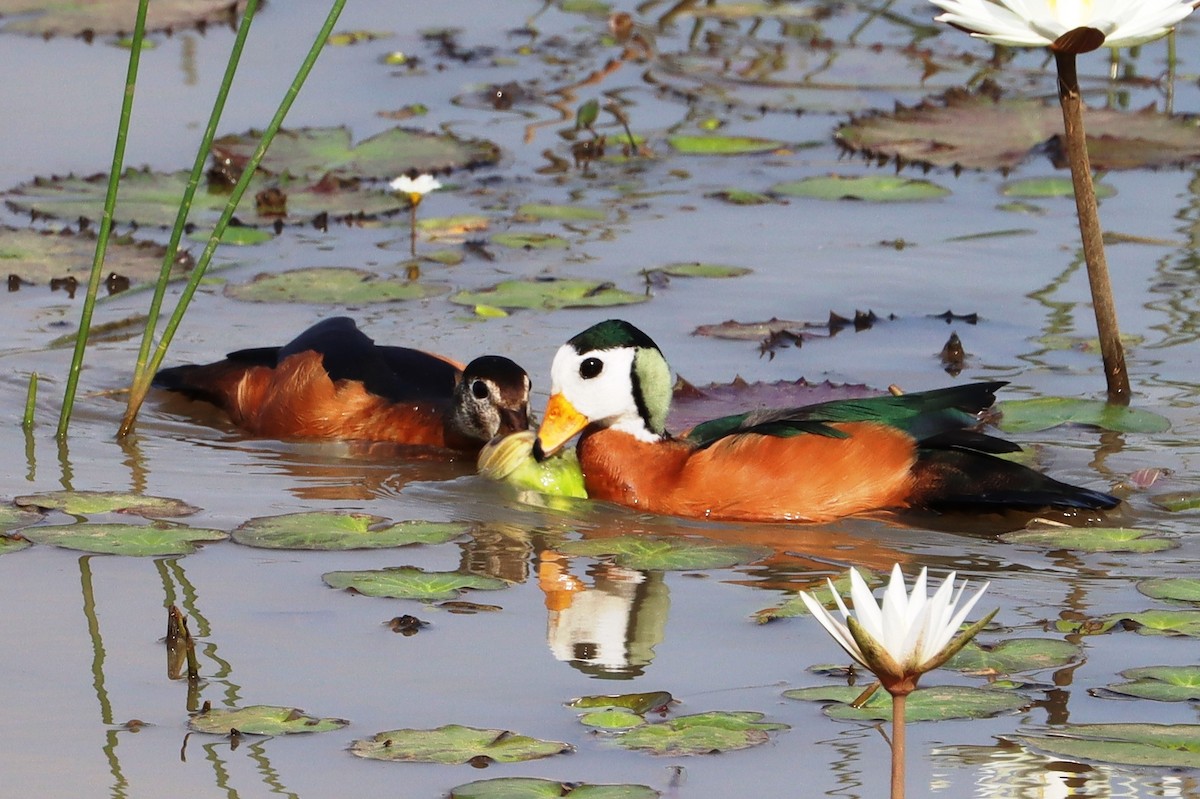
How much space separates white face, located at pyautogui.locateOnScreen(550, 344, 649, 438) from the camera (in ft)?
20.5

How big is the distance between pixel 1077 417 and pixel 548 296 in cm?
253

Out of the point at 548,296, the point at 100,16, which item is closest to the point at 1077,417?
the point at 548,296

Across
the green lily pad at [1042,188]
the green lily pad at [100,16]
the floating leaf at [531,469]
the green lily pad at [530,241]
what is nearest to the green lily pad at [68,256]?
the green lily pad at [530,241]

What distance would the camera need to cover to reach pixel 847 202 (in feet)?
34.1

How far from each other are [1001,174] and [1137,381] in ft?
11.8

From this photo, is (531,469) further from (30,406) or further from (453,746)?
(453,746)

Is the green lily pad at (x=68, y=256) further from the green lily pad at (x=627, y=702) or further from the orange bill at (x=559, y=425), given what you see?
the green lily pad at (x=627, y=702)

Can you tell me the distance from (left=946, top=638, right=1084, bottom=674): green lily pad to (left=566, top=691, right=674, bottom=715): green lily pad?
2.20 ft

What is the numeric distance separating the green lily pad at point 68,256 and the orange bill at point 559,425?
3.06 metres

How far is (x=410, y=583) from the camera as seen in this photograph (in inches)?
193

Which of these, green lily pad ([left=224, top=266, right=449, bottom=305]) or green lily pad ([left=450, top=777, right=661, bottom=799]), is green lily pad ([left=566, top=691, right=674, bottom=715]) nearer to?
green lily pad ([left=450, top=777, right=661, bottom=799])

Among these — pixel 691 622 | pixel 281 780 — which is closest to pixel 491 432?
pixel 691 622

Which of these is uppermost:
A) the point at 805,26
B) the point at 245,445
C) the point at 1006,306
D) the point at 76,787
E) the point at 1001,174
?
the point at 805,26

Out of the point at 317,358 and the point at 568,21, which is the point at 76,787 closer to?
the point at 317,358
